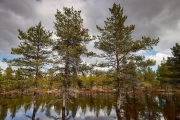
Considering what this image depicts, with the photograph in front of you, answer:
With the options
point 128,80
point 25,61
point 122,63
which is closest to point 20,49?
point 25,61

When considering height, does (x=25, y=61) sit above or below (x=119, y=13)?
below

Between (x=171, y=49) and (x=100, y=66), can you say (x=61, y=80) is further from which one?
(x=171, y=49)

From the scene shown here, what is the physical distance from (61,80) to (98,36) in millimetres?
7827

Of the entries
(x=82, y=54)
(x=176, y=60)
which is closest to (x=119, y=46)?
(x=82, y=54)

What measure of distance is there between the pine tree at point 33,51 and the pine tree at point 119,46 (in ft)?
26.4

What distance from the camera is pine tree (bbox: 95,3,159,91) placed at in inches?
648

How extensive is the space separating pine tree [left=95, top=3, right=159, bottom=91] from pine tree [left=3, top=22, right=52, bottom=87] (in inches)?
317

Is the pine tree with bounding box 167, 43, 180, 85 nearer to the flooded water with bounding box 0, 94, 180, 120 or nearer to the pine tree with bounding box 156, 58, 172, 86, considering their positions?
the pine tree with bounding box 156, 58, 172, 86

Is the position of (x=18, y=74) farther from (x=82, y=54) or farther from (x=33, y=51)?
(x=82, y=54)

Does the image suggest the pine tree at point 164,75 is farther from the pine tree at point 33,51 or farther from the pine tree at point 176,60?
the pine tree at point 33,51

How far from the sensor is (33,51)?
2028cm

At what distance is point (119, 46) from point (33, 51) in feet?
43.5

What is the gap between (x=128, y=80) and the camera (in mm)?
16953

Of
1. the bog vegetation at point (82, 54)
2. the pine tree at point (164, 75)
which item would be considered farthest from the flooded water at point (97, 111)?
the pine tree at point (164, 75)
